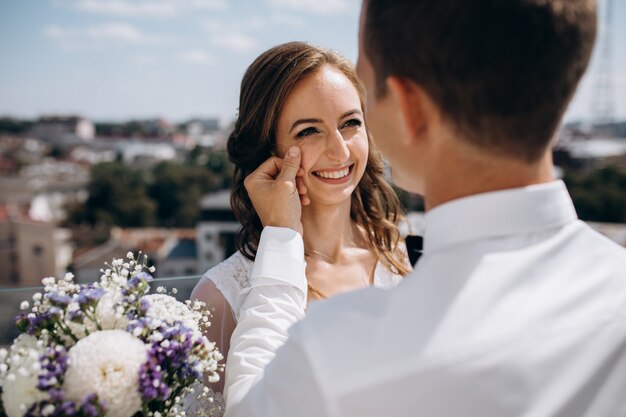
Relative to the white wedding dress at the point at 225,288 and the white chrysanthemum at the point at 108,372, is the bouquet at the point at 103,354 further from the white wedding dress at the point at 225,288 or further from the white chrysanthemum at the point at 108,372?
the white wedding dress at the point at 225,288

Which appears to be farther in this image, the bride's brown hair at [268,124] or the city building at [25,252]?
the city building at [25,252]

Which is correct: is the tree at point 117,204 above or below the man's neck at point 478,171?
below

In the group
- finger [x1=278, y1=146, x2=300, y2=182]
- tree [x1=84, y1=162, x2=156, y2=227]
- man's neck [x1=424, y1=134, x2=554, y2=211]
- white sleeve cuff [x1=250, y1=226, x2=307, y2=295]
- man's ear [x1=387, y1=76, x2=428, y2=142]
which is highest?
man's ear [x1=387, y1=76, x2=428, y2=142]

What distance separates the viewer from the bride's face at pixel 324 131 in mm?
2131

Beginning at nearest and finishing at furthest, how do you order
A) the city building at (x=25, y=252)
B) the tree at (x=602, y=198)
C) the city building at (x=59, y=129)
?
the city building at (x=25, y=252)
the tree at (x=602, y=198)
the city building at (x=59, y=129)

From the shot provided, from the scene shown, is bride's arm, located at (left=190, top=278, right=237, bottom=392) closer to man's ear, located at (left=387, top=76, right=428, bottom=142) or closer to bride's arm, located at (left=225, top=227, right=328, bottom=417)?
bride's arm, located at (left=225, top=227, right=328, bottom=417)

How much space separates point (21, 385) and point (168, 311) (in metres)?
0.33

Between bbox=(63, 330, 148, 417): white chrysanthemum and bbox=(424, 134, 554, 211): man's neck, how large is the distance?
0.64m

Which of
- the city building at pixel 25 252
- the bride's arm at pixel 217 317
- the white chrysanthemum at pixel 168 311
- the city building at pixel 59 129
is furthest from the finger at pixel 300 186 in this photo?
the city building at pixel 59 129

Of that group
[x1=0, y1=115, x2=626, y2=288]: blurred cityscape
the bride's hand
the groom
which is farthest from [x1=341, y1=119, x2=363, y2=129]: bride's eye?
the groom

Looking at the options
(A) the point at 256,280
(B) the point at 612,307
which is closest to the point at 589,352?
(B) the point at 612,307

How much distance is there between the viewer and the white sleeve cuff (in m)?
1.37

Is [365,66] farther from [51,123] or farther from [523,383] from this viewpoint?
[51,123]

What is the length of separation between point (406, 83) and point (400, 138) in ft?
0.32
